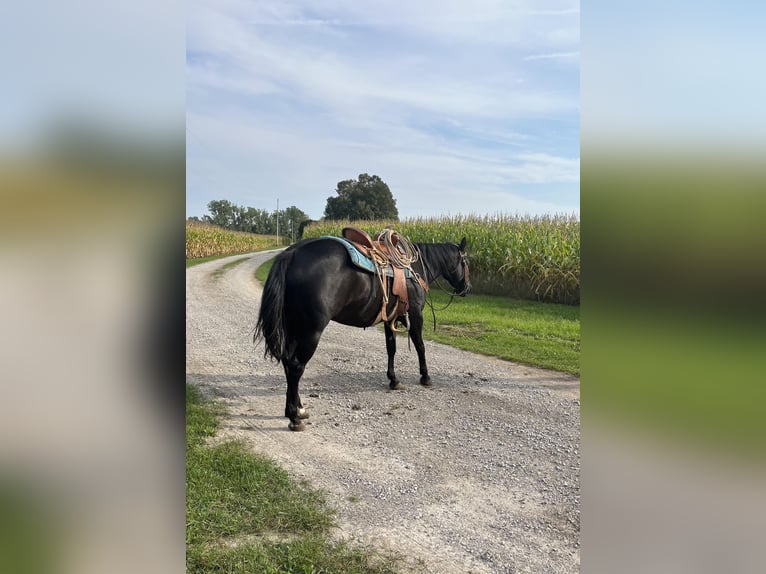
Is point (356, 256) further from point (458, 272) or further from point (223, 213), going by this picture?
point (223, 213)

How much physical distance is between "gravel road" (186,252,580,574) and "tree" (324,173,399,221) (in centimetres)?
2820

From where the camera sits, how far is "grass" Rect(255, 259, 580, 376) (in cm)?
660

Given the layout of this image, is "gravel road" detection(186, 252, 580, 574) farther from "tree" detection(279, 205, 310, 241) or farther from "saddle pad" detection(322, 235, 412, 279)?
"tree" detection(279, 205, 310, 241)

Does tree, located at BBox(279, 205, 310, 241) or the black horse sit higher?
tree, located at BBox(279, 205, 310, 241)

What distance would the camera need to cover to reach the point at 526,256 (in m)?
11.6

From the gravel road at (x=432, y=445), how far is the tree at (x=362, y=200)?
92.5 feet

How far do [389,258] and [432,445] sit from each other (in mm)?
2146
